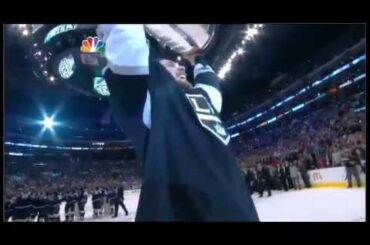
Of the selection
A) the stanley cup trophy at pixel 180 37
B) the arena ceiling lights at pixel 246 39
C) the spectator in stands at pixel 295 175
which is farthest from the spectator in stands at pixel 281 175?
the stanley cup trophy at pixel 180 37

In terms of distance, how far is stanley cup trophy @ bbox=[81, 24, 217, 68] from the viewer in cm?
395

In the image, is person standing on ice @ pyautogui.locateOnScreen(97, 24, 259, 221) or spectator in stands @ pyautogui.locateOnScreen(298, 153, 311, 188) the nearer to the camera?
person standing on ice @ pyautogui.locateOnScreen(97, 24, 259, 221)

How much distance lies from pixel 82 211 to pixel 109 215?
0.21 m

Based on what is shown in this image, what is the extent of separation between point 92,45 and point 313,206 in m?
2.10

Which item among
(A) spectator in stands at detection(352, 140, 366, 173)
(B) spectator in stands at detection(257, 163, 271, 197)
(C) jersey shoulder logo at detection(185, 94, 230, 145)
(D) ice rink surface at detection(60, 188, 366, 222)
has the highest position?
(C) jersey shoulder logo at detection(185, 94, 230, 145)

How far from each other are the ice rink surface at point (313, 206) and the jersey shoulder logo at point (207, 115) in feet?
2.31

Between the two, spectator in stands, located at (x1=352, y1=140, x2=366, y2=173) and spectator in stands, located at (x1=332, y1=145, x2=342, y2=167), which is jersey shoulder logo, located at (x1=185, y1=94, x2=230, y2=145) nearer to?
spectator in stands, located at (x1=332, y1=145, x2=342, y2=167)

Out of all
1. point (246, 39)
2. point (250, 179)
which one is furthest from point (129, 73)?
point (250, 179)

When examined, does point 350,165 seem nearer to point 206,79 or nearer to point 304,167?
point 304,167

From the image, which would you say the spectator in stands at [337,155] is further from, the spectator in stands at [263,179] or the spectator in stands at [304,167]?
the spectator in stands at [263,179]

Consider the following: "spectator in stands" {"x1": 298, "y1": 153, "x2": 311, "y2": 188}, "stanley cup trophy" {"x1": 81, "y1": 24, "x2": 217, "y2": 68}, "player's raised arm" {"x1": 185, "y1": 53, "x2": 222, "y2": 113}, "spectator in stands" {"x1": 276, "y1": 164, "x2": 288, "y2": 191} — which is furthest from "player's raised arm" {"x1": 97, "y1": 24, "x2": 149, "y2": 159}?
"spectator in stands" {"x1": 298, "y1": 153, "x2": 311, "y2": 188}

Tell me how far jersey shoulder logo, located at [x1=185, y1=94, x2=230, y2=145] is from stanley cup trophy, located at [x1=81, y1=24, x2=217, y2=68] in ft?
1.66

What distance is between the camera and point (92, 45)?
393 centimetres
